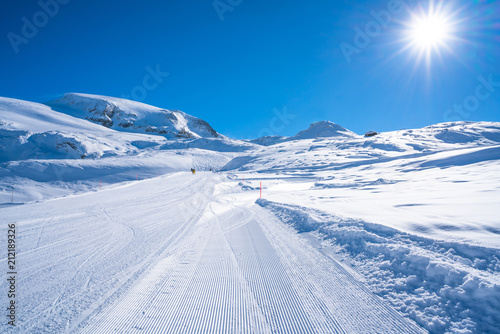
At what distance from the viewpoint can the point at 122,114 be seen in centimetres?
15975

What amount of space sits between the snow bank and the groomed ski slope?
0.32 metres

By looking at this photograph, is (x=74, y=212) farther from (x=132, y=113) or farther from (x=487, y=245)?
(x=132, y=113)

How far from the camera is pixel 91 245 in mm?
4871

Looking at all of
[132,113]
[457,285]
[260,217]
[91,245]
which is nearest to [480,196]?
[457,285]

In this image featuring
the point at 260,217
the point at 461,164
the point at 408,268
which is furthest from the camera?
the point at 461,164

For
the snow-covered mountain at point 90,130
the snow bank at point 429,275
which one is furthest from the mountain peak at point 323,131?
the snow bank at point 429,275

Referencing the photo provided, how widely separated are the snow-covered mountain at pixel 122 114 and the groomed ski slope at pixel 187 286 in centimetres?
13740

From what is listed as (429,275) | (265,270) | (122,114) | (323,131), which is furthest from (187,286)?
(122,114)

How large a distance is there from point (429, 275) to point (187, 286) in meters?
3.27

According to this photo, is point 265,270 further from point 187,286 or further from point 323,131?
point 323,131

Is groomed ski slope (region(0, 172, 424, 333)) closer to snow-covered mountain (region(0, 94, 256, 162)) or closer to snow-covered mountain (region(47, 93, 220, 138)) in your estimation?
snow-covered mountain (region(0, 94, 256, 162))

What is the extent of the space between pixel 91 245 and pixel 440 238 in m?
6.76

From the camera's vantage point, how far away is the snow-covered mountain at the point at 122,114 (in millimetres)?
142250

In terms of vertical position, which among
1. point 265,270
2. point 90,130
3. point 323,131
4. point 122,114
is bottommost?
point 265,270
